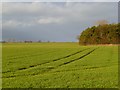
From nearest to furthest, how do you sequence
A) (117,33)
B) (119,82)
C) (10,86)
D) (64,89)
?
(64,89)
(10,86)
(119,82)
(117,33)

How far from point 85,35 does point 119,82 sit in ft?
453

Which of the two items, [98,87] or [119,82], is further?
[119,82]

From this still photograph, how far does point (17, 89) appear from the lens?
16484 millimetres

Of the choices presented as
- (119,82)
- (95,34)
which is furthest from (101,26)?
(119,82)

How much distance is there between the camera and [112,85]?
17.9m

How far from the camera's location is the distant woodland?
147125 mm

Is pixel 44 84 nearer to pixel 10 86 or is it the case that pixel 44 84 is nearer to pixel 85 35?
pixel 10 86

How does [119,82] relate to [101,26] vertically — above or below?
below

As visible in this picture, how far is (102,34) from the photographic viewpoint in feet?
497

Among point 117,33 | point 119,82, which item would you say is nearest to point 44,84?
point 119,82

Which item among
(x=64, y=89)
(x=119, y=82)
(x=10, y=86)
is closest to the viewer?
(x=64, y=89)

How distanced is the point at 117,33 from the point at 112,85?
133 meters

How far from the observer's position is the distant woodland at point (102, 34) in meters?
147

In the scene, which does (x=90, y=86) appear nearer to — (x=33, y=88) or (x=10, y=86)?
(x=33, y=88)
